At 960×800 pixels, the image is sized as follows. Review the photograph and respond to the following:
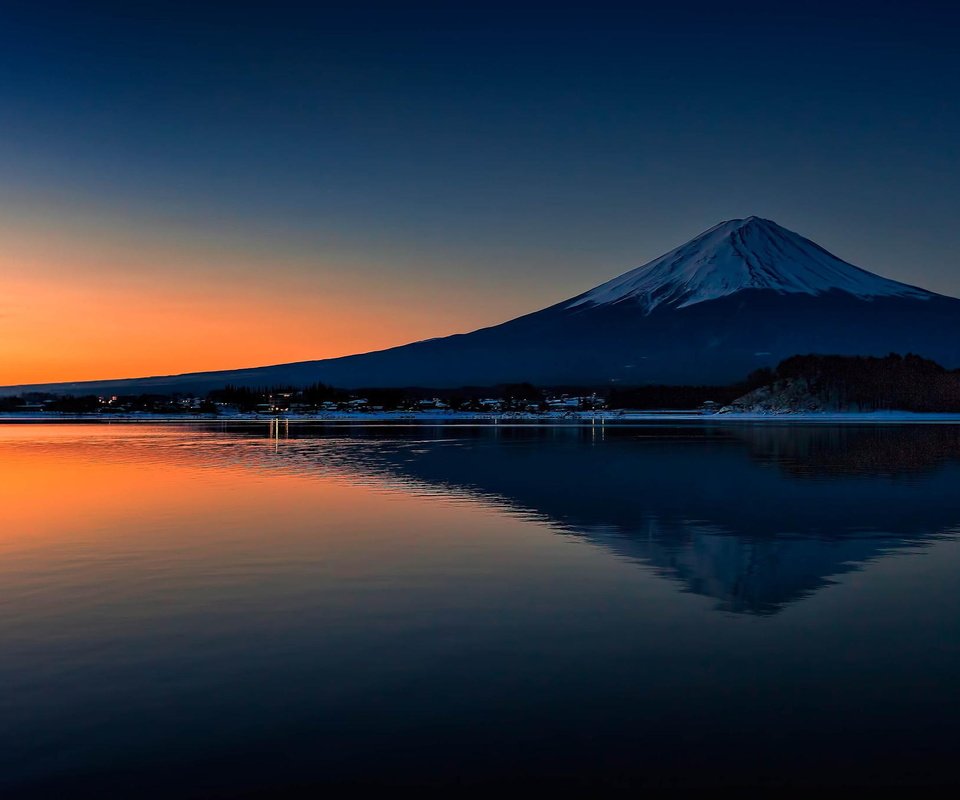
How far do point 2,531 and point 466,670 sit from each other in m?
15.1

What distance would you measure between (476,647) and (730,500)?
16.0 m

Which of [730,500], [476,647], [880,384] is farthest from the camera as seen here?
[880,384]

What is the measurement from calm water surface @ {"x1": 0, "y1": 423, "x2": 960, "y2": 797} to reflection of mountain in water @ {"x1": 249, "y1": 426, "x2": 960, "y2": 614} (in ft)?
0.50

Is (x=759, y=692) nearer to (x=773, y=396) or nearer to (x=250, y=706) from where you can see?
(x=250, y=706)

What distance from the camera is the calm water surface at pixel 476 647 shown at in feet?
22.7

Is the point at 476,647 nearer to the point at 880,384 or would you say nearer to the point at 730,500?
the point at 730,500

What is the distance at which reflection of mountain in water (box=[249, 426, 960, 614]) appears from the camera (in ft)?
48.6

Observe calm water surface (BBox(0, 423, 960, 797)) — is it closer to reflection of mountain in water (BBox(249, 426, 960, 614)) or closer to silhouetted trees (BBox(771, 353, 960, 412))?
reflection of mountain in water (BBox(249, 426, 960, 614))

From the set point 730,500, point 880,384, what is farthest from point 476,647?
point 880,384

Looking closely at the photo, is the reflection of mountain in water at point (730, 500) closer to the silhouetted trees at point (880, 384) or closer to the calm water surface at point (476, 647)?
the calm water surface at point (476, 647)

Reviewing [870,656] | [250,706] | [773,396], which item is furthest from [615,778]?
[773,396]

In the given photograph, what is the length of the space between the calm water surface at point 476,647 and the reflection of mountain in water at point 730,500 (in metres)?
0.15

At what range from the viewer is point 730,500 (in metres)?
24.4

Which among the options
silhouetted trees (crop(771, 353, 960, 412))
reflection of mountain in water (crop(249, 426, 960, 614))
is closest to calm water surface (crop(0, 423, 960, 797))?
reflection of mountain in water (crop(249, 426, 960, 614))
